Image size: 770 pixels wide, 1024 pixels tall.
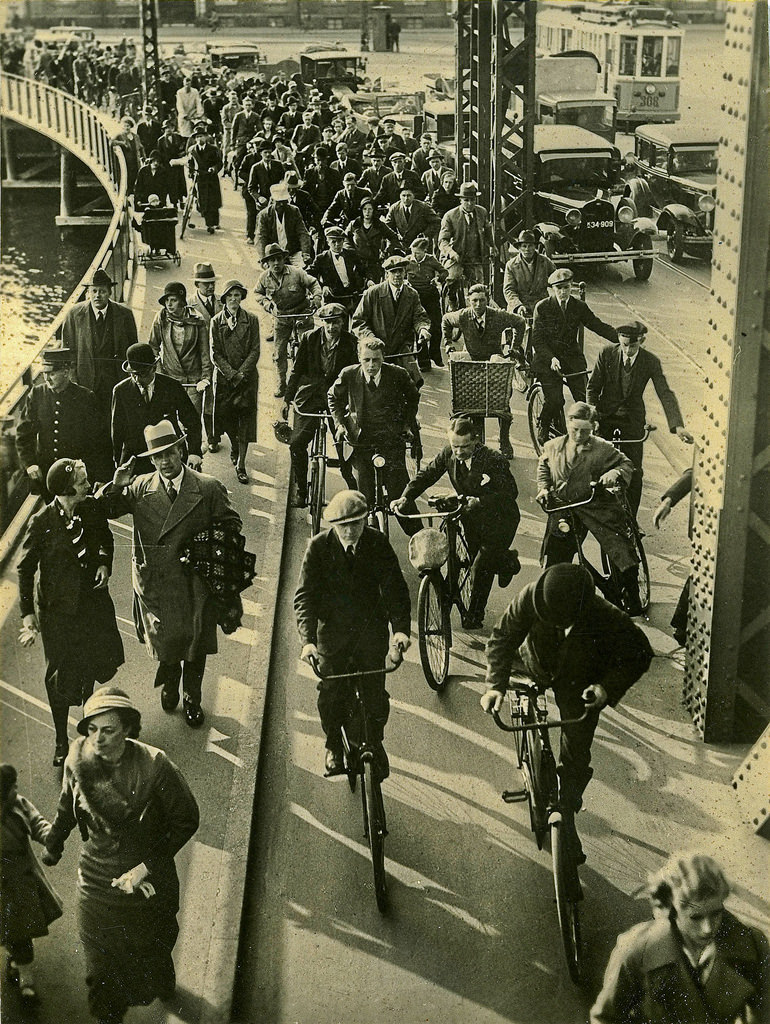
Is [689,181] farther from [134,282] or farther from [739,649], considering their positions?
[739,649]

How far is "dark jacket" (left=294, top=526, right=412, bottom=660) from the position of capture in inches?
275

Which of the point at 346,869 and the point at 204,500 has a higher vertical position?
the point at 204,500

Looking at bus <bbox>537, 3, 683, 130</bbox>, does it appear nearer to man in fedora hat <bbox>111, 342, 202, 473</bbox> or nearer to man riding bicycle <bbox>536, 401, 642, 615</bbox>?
man riding bicycle <bbox>536, 401, 642, 615</bbox>

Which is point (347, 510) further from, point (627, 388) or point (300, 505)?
point (300, 505)

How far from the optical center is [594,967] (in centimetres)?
633

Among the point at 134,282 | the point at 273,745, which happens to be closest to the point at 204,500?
the point at 273,745

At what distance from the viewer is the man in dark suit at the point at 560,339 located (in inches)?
450

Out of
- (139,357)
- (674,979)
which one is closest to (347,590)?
(674,979)

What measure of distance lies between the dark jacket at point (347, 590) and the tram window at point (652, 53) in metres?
15.0

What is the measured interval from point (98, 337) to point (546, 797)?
5.56 metres

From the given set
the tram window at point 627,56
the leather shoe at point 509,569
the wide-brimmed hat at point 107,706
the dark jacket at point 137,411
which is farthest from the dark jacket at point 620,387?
the tram window at point 627,56

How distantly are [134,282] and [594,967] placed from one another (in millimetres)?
15168

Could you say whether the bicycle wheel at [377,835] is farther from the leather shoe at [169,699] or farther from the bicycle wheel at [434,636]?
the leather shoe at [169,699]

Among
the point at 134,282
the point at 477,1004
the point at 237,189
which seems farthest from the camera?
the point at 237,189
